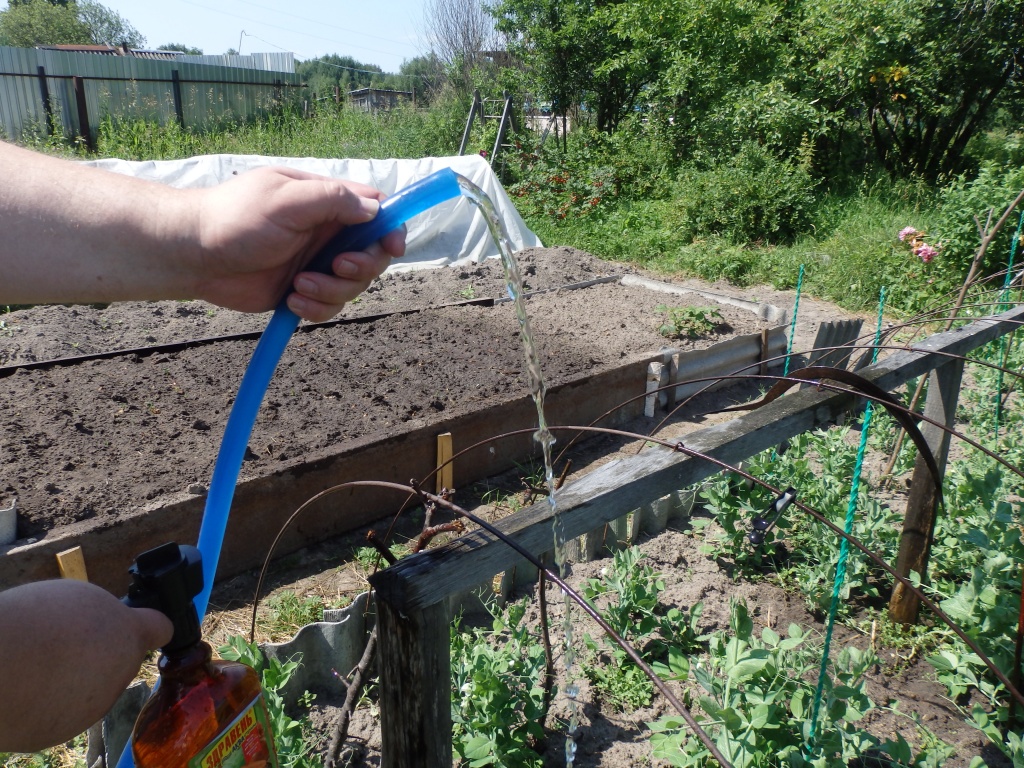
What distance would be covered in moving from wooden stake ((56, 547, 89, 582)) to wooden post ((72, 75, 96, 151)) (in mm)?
11033

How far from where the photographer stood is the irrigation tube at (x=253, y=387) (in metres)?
0.86

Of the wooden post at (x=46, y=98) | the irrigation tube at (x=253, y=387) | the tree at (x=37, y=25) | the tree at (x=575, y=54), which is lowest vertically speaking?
the irrigation tube at (x=253, y=387)

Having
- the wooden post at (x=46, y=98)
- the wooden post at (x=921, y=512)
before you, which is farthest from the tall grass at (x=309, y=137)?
the wooden post at (x=921, y=512)

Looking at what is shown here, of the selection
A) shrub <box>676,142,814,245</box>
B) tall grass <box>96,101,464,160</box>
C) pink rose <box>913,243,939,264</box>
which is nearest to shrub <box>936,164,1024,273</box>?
pink rose <box>913,243,939,264</box>

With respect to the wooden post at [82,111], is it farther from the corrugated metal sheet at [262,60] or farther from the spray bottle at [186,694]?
the spray bottle at [186,694]

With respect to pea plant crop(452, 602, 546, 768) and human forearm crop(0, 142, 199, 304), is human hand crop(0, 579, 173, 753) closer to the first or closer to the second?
human forearm crop(0, 142, 199, 304)

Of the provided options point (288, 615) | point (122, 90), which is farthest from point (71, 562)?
point (122, 90)

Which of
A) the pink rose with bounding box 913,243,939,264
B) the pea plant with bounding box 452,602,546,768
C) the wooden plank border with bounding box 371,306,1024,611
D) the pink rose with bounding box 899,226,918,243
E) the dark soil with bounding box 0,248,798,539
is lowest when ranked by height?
the pea plant with bounding box 452,602,546,768

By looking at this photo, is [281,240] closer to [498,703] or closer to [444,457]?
[498,703]

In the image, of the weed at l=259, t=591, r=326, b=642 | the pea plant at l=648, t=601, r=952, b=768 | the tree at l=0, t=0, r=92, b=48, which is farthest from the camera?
the tree at l=0, t=0, r=92, b=48

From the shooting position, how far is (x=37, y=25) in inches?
1729

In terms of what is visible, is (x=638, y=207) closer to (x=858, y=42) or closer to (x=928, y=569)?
(x=858, y=42)

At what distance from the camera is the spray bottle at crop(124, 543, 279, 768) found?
2.41ft

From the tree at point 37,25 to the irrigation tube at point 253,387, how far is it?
53.4 meters
